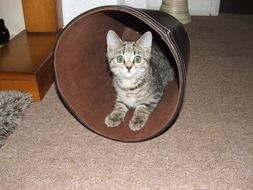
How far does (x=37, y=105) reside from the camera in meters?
1.43

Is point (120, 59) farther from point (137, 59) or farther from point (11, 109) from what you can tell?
point (11, 109)

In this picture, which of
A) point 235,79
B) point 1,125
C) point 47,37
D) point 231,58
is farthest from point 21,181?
point 231,58

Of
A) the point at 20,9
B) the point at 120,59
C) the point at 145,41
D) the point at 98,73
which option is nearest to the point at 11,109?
the point at 98,73

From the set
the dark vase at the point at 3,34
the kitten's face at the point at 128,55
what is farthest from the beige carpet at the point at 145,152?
the dark vase at the point at 3,34

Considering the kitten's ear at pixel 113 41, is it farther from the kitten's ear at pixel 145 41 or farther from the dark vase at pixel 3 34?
the dark vase at pixel 3 34

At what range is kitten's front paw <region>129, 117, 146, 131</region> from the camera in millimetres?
1191

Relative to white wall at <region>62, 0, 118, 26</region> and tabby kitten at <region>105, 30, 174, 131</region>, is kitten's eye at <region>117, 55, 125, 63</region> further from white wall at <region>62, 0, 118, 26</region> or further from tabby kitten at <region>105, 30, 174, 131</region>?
white wall at <region>62, 0, 118, 26</region>

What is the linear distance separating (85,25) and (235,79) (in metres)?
0.95

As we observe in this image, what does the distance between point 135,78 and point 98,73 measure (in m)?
0.24

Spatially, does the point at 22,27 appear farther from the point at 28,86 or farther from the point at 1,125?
the point at 1,125

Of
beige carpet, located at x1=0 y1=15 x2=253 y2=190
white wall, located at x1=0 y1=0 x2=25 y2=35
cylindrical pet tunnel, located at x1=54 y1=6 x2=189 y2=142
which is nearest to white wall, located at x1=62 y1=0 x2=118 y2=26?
white wall, located at x1=0 y1=0 x2=25 y2=35

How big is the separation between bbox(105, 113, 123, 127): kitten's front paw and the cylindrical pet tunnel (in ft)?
0.06

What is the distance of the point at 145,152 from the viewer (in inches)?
44.4

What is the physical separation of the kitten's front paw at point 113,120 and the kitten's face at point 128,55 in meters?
0.18
